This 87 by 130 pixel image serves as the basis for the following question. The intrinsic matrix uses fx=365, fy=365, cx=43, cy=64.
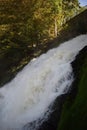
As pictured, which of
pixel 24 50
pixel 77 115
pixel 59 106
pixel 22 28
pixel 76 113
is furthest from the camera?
pixel 22 28

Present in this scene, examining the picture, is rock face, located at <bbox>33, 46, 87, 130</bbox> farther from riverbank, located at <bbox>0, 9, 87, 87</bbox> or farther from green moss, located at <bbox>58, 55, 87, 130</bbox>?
riverbank, located at <bbox>0, 9, 87, 87</bbox>

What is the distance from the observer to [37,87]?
26.5m

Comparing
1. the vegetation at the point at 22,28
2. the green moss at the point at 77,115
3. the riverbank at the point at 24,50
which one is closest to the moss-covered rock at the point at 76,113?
the green moss at the point at 77,115

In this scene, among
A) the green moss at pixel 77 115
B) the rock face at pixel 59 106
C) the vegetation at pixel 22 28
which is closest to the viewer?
the green moss at pixel 77 115

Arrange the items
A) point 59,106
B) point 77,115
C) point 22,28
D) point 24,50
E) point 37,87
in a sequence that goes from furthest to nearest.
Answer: point 22,28 → point 24,50 → point 37,87 → point 59,106 → point 77,115

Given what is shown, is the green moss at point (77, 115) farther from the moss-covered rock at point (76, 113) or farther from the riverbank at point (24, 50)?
the riverbank at point (24, 50)

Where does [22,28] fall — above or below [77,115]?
above

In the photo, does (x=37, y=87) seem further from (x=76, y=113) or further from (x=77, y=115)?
(x=77, y=115)

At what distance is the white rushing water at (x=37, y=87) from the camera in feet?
78.4

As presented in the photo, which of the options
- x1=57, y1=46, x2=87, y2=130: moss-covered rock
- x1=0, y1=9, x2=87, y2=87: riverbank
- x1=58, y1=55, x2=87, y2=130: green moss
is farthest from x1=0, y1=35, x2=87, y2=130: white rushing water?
x1=58, y1=55, x2=87, y2=130: green moss

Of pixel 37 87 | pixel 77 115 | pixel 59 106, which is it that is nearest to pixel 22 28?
pixel 37 87

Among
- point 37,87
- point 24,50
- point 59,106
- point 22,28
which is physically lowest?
point 59,106

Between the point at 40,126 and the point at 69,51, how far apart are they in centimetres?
1064

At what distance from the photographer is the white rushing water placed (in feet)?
78.4
